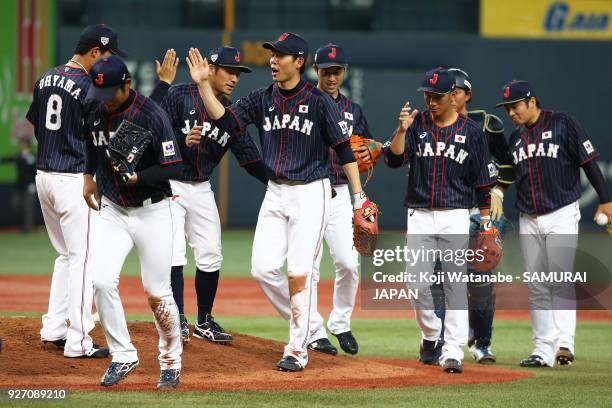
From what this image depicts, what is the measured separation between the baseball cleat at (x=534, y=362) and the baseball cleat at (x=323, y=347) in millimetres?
1454

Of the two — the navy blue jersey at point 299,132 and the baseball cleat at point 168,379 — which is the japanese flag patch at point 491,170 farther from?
the baseball cleat at point 168,379

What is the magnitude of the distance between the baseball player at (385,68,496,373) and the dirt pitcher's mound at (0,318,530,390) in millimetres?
478

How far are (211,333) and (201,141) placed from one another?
142 cm

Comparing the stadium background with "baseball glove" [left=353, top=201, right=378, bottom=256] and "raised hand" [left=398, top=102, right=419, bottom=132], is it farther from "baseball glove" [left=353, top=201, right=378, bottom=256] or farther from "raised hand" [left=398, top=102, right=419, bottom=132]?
"baseball glove" [left=353, top=201, right=378, bottom=256]

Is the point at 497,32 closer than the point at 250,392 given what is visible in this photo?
No

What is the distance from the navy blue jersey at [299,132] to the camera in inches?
284

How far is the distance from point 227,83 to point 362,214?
1524 millimetres

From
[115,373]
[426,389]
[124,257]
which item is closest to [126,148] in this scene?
[124,257]

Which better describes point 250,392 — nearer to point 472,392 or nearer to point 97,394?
point 97,394

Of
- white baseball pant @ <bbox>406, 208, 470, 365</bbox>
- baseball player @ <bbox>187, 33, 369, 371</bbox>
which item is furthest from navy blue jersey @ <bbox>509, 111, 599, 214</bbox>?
baseball player @ <bbox>187, 33, 369, 371</bbox>

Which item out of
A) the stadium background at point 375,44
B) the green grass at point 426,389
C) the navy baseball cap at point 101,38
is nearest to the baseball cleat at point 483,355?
the green grass at point 426,389

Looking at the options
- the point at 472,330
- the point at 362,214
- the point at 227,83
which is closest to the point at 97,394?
the point at 362,214

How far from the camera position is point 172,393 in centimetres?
634

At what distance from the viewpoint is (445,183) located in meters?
7.74
